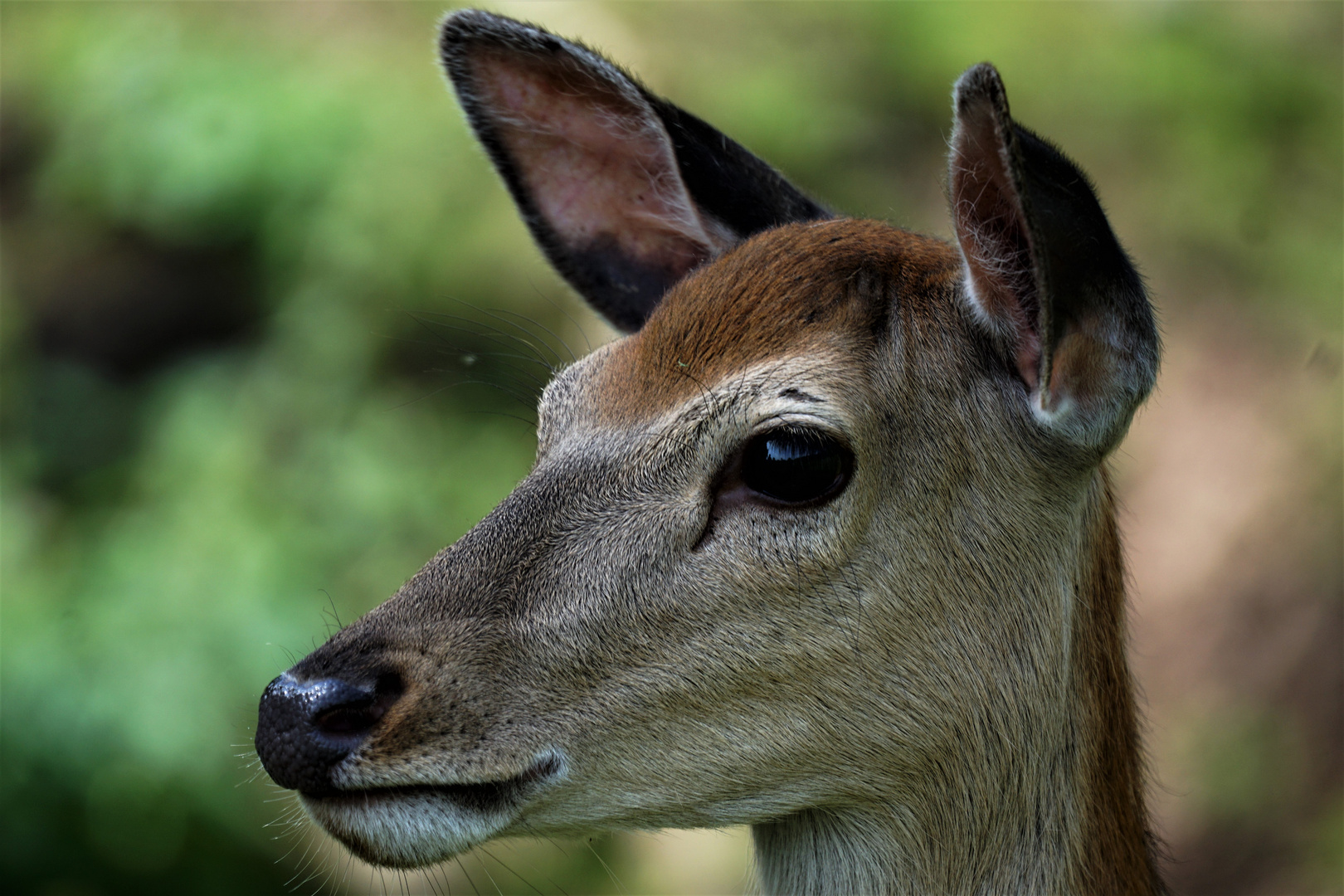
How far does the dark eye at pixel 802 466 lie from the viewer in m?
2.64

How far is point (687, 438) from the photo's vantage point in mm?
2740

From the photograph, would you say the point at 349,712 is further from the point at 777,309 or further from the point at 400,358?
the point at 400,358

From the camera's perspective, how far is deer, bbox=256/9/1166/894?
8.30 ft

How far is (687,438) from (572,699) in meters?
0.56

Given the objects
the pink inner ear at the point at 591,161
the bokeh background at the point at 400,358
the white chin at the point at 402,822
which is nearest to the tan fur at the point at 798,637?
the white chin at the point at 402,822

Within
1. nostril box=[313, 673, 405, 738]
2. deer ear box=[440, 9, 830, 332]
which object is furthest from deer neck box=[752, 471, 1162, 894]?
deer ear box=[440, 9, 830, 332]

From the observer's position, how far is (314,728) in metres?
2.45

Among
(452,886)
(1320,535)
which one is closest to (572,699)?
(452,886)

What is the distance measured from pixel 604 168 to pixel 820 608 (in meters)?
1.59

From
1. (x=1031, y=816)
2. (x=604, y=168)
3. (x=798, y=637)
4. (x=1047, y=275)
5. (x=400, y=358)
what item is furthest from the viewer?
(x=400, y=358)

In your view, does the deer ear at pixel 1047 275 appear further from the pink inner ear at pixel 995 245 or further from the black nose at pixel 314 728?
the black nose at pixel 314 728

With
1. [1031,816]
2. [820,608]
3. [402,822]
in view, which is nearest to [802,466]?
[820,608]

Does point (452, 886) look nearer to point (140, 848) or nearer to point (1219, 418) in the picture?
point (140, 848)

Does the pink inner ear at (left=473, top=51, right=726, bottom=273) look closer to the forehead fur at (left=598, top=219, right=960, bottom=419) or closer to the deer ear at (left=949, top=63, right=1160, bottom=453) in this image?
the forehead fur at (left=598, top=219, right=960, bottom=419)
